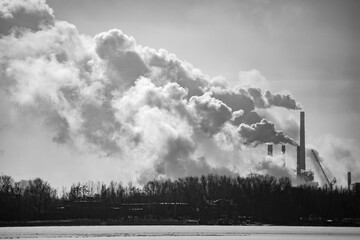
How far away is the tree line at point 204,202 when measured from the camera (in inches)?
6265

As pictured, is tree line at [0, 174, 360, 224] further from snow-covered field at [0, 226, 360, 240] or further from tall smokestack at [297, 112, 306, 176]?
snow-covered field at [0, 226, 360, 240]

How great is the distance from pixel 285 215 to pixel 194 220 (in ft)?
69.3

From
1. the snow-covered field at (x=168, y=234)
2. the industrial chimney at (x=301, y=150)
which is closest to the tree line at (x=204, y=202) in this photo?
the industrial chimney at (x=301, y=150)

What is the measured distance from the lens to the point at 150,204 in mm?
170625

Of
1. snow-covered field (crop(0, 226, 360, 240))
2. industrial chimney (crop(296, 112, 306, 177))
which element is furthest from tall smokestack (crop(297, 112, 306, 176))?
snow-covered field (crop(0, 226, 360, 240))

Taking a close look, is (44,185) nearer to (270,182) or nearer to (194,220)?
(194,220)

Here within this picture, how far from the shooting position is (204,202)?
561ft

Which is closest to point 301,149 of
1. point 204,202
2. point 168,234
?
point 204,202

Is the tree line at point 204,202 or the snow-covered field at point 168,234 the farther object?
the tree line at point 204,202

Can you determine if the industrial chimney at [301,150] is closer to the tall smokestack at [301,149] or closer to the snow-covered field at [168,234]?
the tall smokestack at [301,149]

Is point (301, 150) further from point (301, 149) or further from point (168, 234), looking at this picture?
point (168, 234)

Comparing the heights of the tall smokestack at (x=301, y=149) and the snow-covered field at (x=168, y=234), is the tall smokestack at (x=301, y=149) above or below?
above

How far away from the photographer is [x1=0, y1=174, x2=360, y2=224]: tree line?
159 meters

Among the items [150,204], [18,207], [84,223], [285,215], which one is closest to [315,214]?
[285,215]
